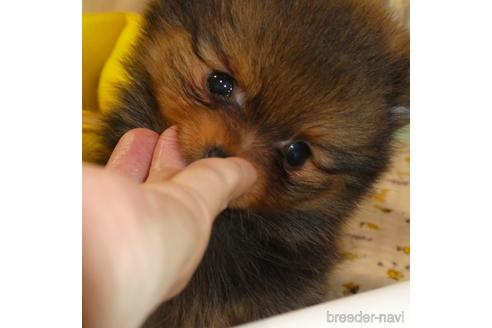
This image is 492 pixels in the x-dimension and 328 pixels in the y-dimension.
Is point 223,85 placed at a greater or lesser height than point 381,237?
greater

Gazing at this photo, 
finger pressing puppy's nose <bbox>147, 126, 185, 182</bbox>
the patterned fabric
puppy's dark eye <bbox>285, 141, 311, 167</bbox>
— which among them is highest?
finger pressing puppy's nose <bbox>147, 126, 185, 182</bbox>

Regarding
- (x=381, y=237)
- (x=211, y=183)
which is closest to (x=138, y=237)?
(x=211, y=183)

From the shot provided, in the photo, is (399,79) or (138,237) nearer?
(138,237)

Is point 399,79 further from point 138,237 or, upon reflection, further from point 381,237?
point 138,237

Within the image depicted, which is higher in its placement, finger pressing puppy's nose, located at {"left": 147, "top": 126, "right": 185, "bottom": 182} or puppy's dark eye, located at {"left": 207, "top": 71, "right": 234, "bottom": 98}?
puppy's dark eye, located at {"left": 207, "top": 71, "right": 234, "bottom": 98}

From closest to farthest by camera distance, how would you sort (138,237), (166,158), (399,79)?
1. (138,237)
2. (166,158)
3. (399,79)

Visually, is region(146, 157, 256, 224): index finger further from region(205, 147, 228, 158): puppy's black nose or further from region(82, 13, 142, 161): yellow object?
region(82, 13, 142, 161): yellow object

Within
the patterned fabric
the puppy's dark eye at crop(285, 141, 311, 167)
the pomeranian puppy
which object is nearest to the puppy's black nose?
the pomeranian puppy
